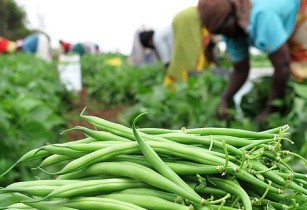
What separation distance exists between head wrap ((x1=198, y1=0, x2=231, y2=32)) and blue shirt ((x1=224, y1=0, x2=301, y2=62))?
22cm

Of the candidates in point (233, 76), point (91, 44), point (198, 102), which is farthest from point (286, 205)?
point (91, 44)

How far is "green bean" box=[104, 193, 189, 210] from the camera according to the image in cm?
116

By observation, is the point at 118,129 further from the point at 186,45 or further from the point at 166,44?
the point at 166,44

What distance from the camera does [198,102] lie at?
18.9 feet

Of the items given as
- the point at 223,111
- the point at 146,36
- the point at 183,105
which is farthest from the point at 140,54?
the point at 223,111

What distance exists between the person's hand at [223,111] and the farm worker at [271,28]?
532mm

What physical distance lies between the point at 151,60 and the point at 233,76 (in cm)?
1046

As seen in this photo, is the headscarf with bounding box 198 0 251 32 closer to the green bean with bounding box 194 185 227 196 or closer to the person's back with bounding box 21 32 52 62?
the green bean with bounding box 194 185 227 196

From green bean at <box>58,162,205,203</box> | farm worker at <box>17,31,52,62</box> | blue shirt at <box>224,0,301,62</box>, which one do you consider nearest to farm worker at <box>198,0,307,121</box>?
blue shirt at <box>224,0,301,62</box>

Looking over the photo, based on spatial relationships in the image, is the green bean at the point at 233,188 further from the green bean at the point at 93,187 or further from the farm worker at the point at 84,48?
the farm worker at the point at 84,48

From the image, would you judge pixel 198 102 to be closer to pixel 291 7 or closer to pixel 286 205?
pixel 291 7

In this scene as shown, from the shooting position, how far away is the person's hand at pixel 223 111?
492 centimetres

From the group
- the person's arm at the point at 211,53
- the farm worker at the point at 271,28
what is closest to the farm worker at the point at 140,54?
the person's arm at the point at 211,53

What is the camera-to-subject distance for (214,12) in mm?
4027
